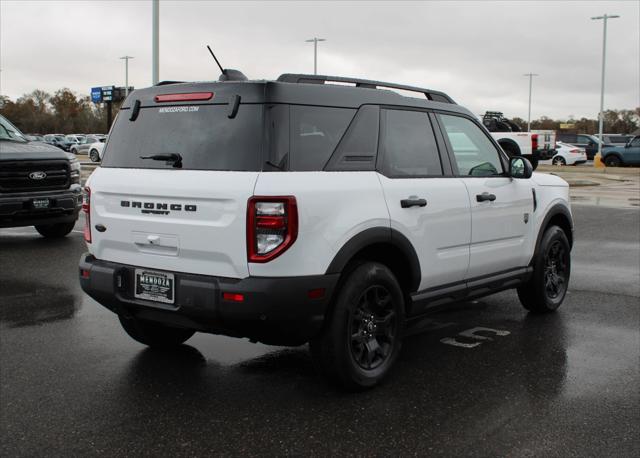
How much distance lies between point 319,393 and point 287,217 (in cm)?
123

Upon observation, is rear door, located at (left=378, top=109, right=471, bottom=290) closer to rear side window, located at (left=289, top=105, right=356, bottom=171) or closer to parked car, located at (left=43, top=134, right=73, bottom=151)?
rear side window, located at (left=289, top=105, right=356, bottom=171)

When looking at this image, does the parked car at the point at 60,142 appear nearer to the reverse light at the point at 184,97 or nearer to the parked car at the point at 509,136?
the parked car at the point at 509,136

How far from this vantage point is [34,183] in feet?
35.3

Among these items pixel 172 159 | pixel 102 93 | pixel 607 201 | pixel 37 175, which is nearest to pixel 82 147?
pixel 102 93

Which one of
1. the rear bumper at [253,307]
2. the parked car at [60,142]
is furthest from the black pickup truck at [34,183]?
the parked car at [60,142]

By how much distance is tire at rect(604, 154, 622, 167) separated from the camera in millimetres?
40188

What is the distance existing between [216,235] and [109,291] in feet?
3.14

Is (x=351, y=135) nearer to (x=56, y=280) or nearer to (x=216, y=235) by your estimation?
(x=216, y=235)

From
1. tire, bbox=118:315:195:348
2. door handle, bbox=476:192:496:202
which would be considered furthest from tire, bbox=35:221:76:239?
door handle, bbox=476:192:496:202

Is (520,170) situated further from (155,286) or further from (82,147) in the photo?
(82,147)

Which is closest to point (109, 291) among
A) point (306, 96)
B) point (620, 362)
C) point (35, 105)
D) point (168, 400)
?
point (168, 400)

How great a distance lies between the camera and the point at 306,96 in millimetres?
4465

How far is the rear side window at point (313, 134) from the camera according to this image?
14.1 feet

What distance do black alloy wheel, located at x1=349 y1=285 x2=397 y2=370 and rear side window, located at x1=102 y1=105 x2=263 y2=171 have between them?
115cm
